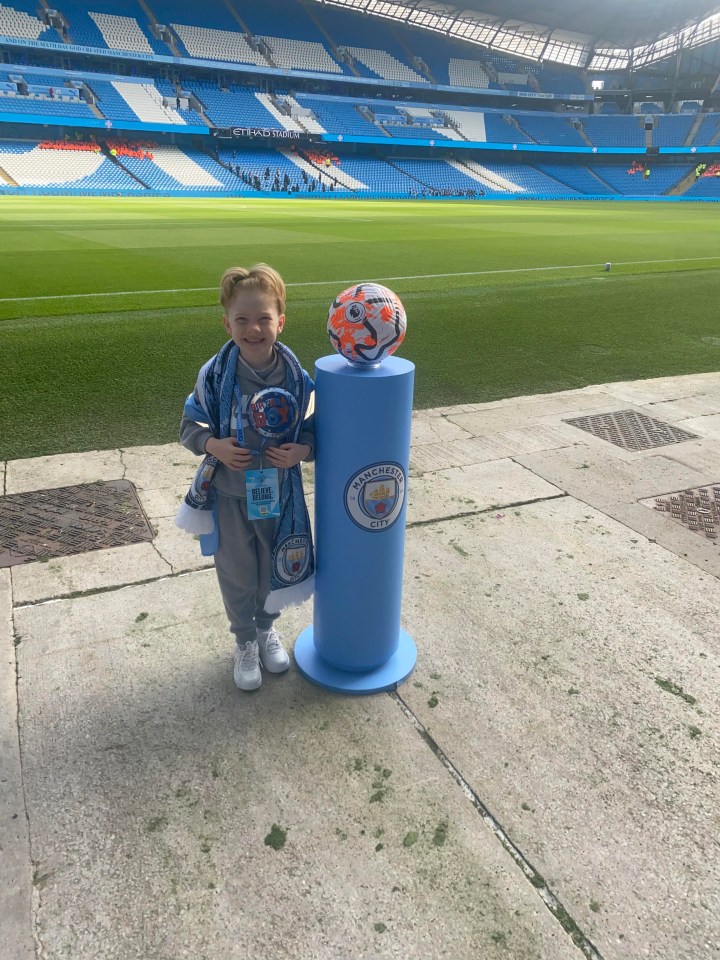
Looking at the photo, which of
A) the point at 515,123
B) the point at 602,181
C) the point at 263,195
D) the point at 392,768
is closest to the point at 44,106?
the point at 263,195

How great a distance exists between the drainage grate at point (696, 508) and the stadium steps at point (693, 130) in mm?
74677

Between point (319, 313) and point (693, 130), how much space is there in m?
72.9

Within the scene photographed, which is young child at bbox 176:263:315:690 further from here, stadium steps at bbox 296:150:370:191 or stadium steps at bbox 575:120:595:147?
stadium steps at bbox 575:120:595:147

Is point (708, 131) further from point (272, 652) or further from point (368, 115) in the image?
point (272, 652)

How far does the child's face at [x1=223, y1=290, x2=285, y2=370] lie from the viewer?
234 centimetres

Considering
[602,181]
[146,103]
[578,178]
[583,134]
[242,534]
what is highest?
[583,134]

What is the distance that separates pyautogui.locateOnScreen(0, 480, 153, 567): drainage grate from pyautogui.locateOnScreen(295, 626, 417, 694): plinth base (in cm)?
140

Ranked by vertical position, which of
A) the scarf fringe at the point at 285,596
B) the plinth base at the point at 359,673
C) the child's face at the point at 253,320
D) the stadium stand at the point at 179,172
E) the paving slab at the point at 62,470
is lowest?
the plinth base at the point at 359,673

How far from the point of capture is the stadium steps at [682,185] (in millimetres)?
61656

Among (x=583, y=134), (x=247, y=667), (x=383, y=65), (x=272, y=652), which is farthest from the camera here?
(x=583, y=134)

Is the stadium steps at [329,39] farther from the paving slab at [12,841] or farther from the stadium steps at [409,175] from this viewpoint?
the paving slab at [12,841]

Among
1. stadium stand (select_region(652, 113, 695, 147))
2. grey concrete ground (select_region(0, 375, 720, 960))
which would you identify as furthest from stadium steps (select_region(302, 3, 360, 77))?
grey concrete ground (select_region(0, 375, 720, 960))

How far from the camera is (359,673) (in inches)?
114

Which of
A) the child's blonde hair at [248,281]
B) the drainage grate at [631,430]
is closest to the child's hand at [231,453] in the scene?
the child's blonde hair at [248,281]
